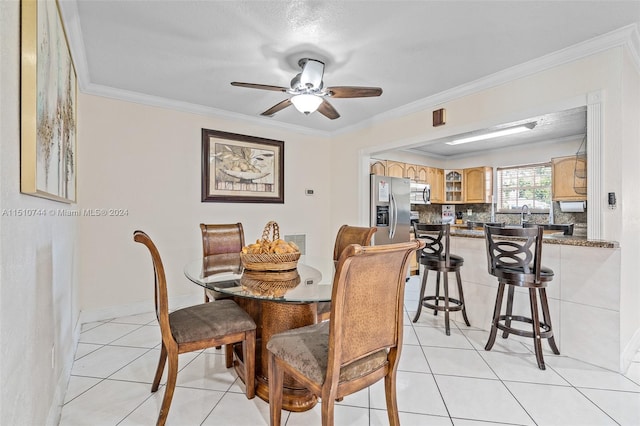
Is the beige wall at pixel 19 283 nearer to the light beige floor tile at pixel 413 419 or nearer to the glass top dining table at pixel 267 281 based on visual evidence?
the glass top dining table at pixel 267 281

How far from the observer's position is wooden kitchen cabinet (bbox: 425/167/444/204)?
6.01 metres

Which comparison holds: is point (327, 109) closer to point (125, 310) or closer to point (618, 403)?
point (618, 403)

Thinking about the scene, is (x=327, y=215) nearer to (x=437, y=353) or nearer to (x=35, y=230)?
(x=437, y=353)

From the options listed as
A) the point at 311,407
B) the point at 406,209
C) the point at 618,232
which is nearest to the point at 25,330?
the point at 311,407

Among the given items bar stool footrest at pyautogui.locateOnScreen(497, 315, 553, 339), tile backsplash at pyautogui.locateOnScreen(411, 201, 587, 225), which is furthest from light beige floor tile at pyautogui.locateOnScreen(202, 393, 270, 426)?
tile backsplash at pyautogui.locateOnScreen(411, 201, 587, 225)

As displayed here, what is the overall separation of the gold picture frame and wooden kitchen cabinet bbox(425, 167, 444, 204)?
549 cm

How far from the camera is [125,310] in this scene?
3.24m

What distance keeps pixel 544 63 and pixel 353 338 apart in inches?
108

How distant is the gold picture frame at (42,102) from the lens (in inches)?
40.9

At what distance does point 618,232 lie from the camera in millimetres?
2189

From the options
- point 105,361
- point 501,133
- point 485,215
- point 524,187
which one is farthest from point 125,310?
point 524,187

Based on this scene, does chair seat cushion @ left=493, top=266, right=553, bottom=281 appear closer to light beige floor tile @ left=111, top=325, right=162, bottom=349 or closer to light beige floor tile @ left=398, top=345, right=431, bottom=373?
light beige floor tile @ left=398, top=345, right=431, bottom=373

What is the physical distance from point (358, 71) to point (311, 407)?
8.52 feet

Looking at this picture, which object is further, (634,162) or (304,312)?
(634,162)
